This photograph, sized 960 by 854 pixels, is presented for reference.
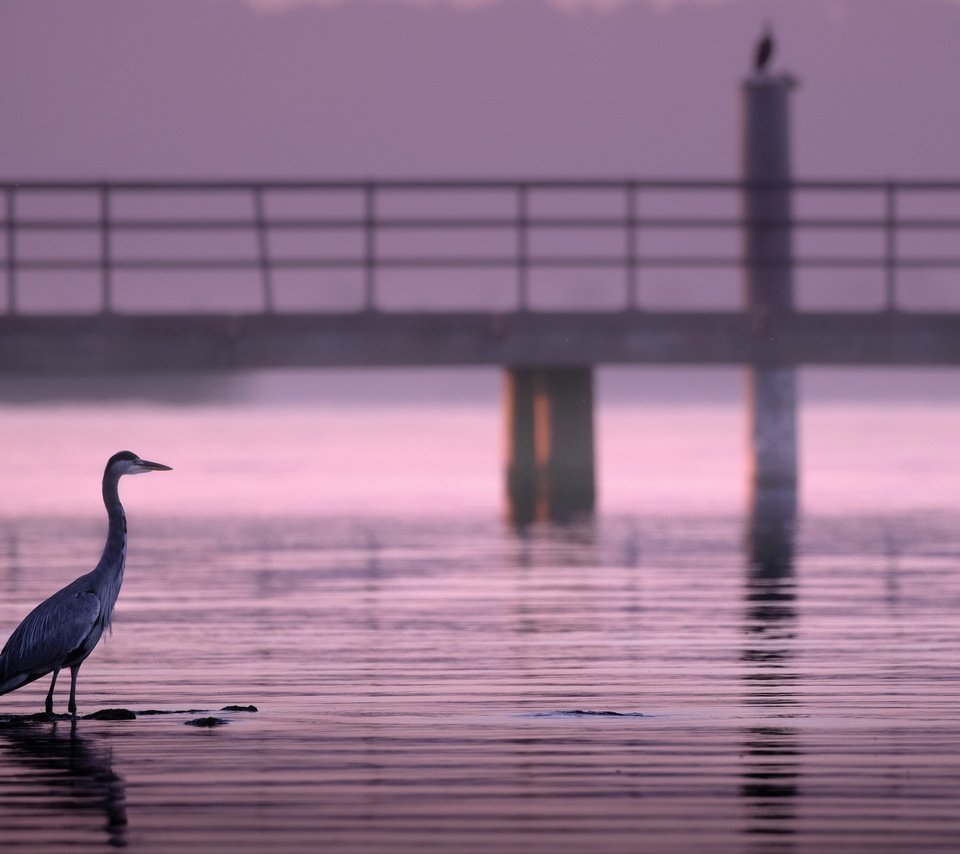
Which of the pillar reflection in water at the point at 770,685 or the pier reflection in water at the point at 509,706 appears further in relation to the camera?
the pillar reflection in water at the point at 770,685

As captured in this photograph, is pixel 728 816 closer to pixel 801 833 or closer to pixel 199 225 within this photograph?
pixel 801 833

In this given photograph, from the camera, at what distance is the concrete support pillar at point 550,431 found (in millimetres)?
21109

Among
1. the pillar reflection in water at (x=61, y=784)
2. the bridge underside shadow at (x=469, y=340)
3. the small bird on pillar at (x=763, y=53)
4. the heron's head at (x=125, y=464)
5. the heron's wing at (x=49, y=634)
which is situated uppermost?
the small bird on pillar at (x=763, y=53)

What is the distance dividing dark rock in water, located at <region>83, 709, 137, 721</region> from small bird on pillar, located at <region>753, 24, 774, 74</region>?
1455 centimetres

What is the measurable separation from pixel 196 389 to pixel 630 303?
2433 inches

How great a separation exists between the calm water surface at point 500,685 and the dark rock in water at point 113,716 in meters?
0.06

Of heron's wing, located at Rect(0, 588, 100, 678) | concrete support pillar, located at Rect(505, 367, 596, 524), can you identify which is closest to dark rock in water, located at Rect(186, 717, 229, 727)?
heron's wing, located at Rect(0, 588, 100, 678)

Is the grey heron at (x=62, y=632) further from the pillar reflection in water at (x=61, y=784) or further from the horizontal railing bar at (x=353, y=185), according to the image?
the horizontal railing bar at (x=353, y=185)

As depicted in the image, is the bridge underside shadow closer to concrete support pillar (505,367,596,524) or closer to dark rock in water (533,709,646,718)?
concrete support pillar (505,367,596,524)

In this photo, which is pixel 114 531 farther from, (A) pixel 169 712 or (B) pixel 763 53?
(B) pixel 763 53

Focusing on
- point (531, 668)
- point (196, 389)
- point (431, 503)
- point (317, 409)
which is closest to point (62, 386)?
point (196, 389)

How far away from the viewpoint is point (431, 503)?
1852 centimetres

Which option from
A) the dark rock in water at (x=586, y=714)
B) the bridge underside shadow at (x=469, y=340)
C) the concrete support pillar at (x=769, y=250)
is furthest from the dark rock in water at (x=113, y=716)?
the concrete support pillar at (x=769, y=250)

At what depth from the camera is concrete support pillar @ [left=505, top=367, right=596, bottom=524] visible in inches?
831
